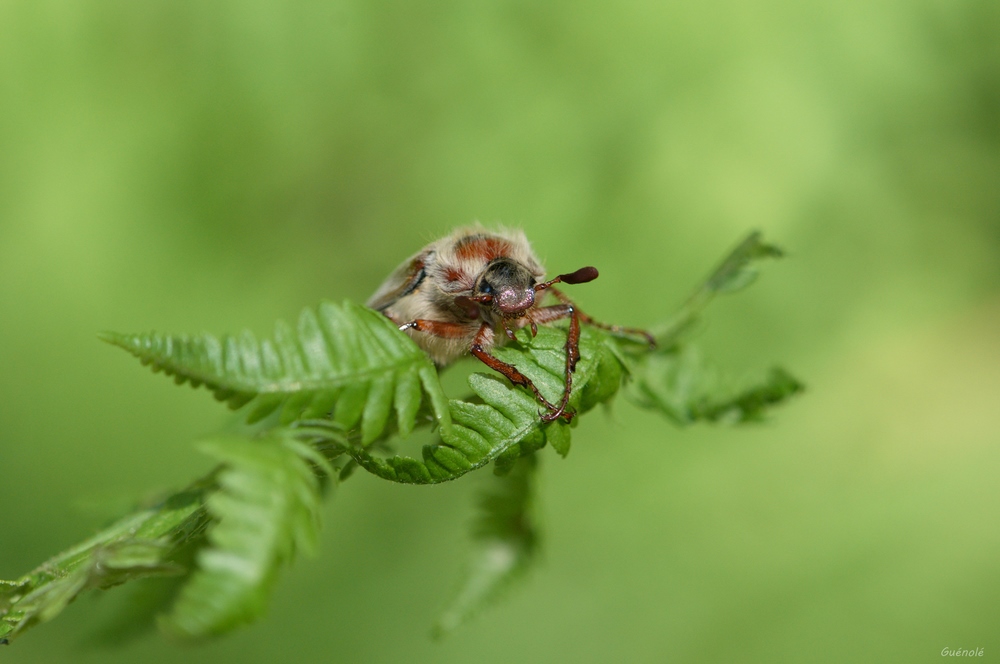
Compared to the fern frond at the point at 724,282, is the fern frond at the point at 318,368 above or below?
below

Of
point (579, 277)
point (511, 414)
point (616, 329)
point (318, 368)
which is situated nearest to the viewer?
point (318, 368)

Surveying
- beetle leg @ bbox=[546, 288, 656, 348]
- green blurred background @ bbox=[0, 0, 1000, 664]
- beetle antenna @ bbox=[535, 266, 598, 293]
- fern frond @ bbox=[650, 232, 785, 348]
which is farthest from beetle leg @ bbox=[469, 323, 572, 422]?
green blurred background @ bbox=[0, 0, 1000, 664]

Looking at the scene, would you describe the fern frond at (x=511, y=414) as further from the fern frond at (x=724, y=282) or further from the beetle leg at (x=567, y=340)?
the fern frond at (x=724, y=282)

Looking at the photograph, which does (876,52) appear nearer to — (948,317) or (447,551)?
(948,317)

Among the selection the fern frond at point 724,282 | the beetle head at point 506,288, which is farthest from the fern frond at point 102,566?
the fern frond at point 724,282

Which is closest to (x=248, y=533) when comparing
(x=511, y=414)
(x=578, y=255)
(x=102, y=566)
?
(x=102, y=566)

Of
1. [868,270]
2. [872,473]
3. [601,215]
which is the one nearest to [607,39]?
[601,215]

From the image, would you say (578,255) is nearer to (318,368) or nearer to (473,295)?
(473,295)
